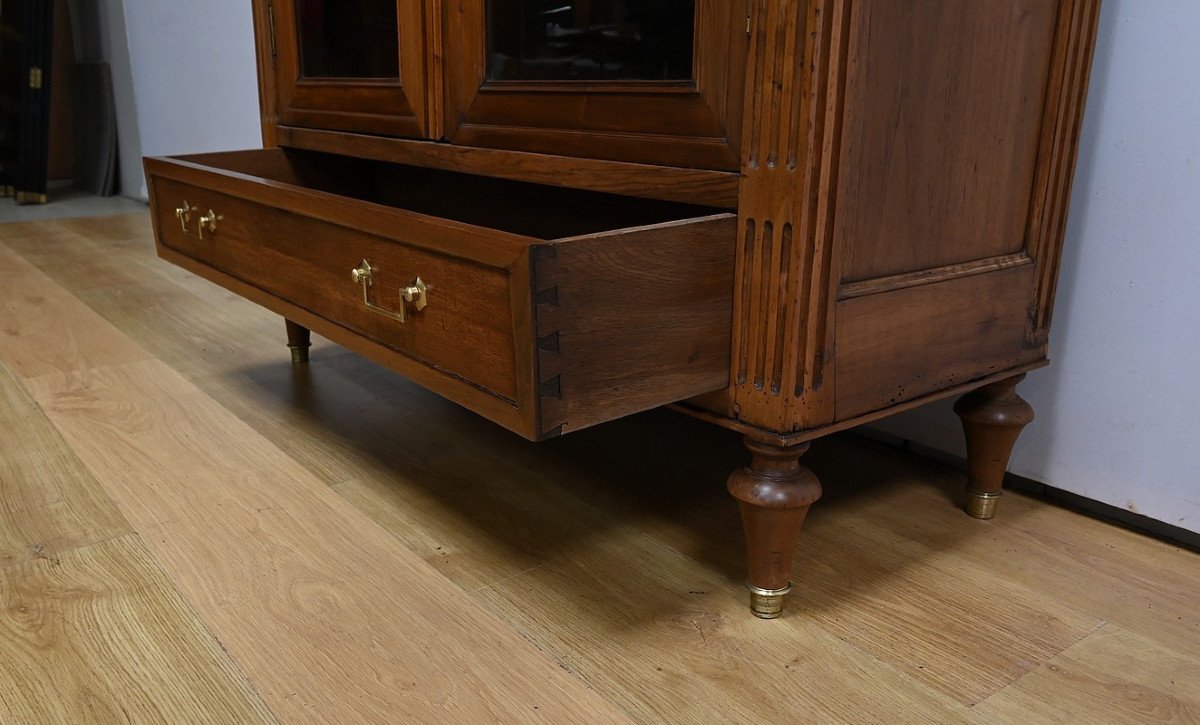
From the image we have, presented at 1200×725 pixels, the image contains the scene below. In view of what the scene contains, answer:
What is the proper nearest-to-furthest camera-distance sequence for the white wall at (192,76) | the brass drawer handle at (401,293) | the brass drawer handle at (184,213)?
the brass drawer handle at (401,293) < the brass drawer handle at (184,213) < the white wall at (192,76)

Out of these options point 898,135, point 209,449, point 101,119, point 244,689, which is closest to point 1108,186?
point 898,135

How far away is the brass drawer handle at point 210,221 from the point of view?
0.98 meters

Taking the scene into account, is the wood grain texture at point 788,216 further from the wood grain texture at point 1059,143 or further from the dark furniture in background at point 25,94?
the dark furniture in background at point 25,94

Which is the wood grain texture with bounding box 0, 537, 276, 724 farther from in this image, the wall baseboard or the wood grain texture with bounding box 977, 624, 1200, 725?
the wall baseboard

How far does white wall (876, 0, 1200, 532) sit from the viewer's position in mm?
812

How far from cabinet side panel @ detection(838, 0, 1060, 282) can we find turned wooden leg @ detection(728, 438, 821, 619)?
14cm

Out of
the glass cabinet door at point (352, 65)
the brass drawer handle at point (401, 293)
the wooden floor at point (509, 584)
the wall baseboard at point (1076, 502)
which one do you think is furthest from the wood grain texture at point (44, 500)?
the wall baseboard at point (1076, 502)

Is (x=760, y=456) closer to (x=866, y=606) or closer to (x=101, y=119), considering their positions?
(x=866, y=606)

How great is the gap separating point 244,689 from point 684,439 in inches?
23.2

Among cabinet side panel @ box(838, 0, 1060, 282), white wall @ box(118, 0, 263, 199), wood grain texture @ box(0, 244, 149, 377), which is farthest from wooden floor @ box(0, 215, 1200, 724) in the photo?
white wall @ box(118, 0, 263, 199)

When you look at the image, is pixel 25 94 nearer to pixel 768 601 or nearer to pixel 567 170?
pixel 567 170

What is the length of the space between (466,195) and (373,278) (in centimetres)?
42

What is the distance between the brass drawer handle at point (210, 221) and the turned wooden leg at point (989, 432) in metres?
0.76

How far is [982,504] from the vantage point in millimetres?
902
